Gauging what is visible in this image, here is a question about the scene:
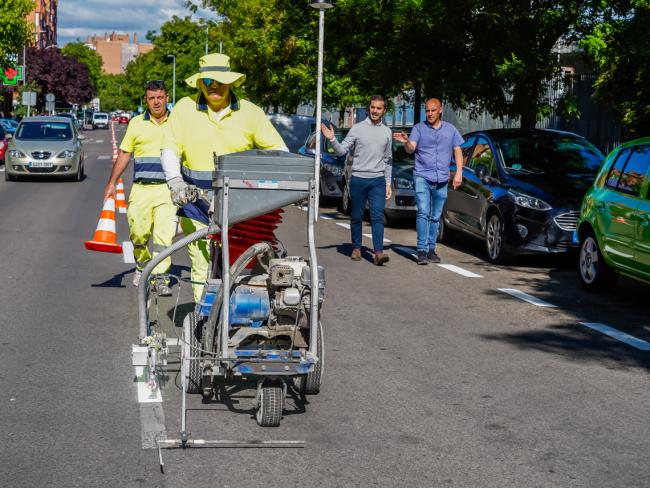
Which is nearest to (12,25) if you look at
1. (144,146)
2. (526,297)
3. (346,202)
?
(346,202)

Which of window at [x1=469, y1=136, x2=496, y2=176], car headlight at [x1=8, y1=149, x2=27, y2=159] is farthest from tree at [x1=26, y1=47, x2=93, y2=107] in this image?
window at [x1=469, y1=136, x2=496, y2=176]

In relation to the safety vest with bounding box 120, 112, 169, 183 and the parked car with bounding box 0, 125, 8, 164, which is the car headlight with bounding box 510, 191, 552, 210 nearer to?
the safety vest with bounding box 120, 112, 169, 183

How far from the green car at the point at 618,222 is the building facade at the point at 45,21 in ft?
388

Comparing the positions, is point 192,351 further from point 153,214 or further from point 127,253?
point 127,253

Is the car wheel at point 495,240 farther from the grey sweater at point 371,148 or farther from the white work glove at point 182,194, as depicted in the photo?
the white work glove at point 182,194

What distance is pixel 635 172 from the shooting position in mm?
10453

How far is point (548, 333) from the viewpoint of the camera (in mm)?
8680

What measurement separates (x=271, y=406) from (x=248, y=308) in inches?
20.9

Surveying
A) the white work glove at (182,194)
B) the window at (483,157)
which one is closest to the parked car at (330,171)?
the window at (483,157)

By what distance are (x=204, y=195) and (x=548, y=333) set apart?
3333mm

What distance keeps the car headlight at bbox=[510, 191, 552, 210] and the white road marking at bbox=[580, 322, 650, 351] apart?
3607 mm

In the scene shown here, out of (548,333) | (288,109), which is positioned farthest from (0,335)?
(288,109)

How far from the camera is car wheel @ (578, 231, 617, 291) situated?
10906 millimetres

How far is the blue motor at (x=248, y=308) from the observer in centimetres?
580
